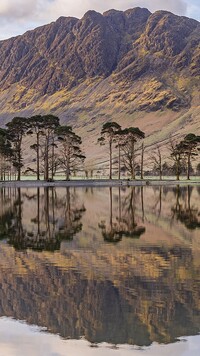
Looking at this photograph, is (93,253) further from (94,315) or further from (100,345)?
(100,345)

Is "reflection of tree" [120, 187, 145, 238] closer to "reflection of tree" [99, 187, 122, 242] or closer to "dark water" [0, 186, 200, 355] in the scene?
"dark water" [0, 186, 200, 355]

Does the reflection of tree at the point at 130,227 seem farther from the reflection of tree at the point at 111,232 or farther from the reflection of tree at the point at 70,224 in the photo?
the reflection of tree at the point at 70,224

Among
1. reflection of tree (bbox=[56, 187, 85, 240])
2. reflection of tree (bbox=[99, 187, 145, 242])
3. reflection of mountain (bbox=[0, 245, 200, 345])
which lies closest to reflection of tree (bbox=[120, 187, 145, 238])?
reflection of tree (bbox=[99, 187, 145, 242])

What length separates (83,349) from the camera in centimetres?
1048

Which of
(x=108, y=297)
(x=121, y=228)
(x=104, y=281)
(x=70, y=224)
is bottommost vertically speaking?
(x=108, y=297)

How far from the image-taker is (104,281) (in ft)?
51.9

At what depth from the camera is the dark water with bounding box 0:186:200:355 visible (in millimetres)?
11773

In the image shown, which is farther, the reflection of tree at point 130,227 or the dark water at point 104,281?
the reflection of tree at point 130,227

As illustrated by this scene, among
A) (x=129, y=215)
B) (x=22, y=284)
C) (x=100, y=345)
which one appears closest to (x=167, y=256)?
(x=22, y=284)

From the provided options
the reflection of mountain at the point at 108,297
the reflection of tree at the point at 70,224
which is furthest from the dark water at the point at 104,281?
the reflection of tree at the point at 70,224

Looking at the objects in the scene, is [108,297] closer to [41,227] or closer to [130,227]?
[130,227]

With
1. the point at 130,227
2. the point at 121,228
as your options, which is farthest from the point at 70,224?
the point at 130,227

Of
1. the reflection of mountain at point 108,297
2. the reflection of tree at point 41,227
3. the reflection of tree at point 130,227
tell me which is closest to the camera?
the reflection of mountain at point 108,297

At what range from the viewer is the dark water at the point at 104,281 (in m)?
11.8
